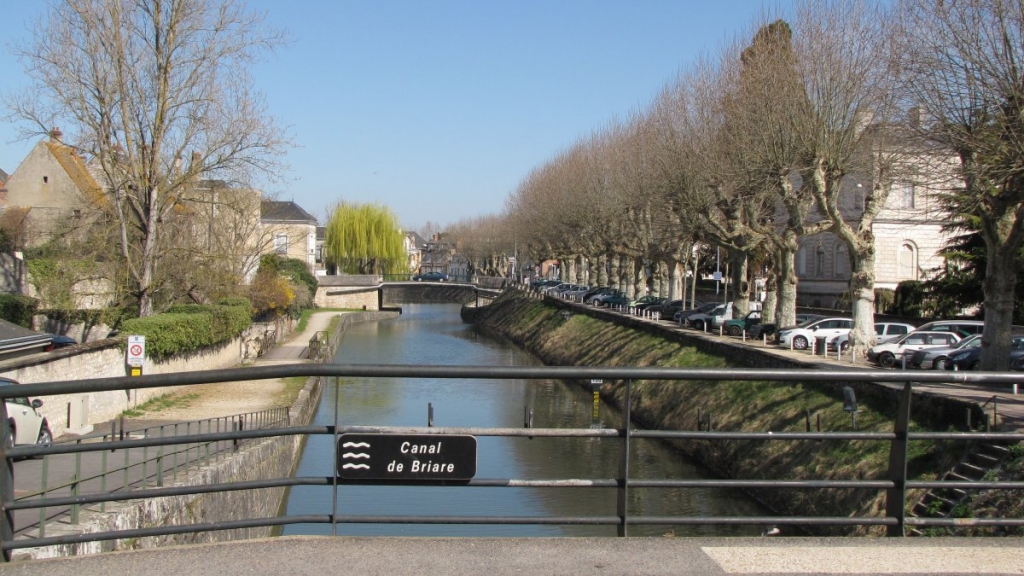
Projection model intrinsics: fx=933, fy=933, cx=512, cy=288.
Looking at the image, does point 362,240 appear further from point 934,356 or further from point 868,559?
point 868,559

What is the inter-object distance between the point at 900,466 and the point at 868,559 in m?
0.66

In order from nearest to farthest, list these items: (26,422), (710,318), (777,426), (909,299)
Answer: (26,422) < (777,426) < (710,318) < (909,299)

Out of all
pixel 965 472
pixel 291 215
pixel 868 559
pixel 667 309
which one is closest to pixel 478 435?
pixel 868 559

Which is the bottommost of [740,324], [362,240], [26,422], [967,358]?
[26,422]

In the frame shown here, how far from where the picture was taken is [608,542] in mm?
4906

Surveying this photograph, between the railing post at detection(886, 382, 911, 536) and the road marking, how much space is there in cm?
26

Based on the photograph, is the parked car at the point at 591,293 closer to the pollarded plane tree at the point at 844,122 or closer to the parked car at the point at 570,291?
the parked car at the point at 570,291

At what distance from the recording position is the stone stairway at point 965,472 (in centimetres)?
1495

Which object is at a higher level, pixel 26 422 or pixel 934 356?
pixel 934 356

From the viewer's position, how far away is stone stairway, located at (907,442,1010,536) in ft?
49.0

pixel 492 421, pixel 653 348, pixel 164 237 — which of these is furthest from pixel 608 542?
pixel 653 348

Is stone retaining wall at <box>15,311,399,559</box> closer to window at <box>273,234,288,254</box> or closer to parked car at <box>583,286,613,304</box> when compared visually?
window at <box>273,234,288,254</box>

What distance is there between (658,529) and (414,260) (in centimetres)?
16774

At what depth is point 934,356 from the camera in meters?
27.6
